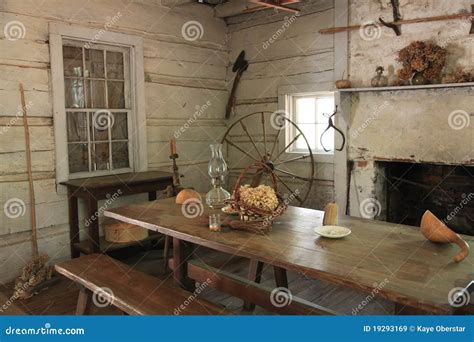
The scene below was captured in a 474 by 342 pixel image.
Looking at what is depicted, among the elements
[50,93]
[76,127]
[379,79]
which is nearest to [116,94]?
[76,127]

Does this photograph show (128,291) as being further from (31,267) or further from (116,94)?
(116,94)

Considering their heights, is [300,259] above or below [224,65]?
below

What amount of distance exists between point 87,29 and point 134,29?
0.58m

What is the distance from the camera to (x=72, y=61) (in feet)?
14.3

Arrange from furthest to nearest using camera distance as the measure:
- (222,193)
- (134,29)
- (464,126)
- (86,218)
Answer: (134,29) → (86,218) → (464,126) → (222,193)

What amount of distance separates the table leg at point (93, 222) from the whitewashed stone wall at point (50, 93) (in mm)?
379

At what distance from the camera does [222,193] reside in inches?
123

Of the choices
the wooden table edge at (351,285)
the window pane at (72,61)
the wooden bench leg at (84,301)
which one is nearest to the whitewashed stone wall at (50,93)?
the window pane at (72,61)

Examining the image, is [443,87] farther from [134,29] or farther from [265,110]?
[134,29]

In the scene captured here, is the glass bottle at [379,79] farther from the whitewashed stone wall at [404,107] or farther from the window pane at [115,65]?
the window pane at [115,65]

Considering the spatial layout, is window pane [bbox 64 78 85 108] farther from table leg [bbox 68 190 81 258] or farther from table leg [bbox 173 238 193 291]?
table leg [bbox 173 238 193 291]

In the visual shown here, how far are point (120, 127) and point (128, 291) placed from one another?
2.73 meters

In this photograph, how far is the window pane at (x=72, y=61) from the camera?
14.1ft
